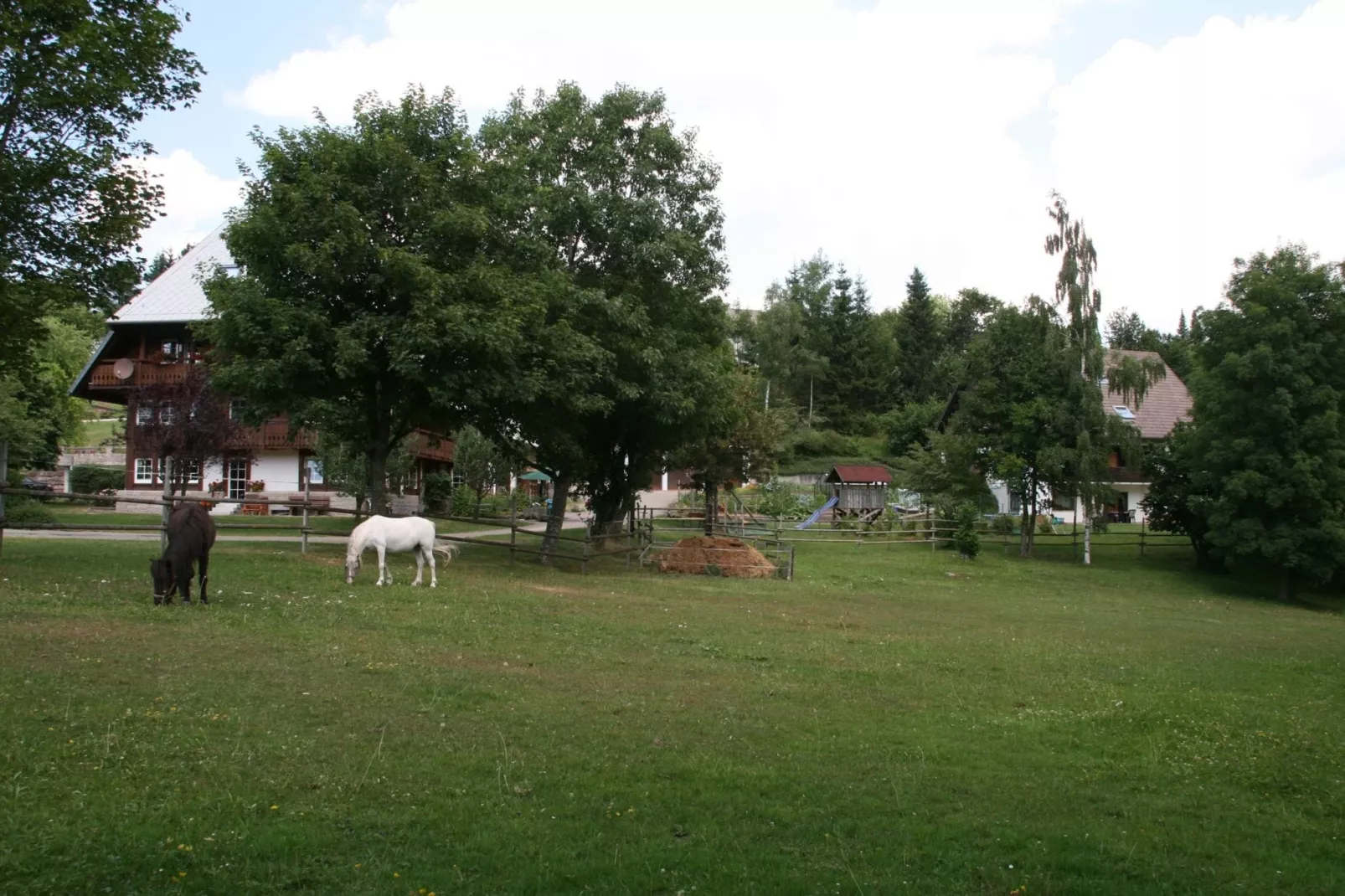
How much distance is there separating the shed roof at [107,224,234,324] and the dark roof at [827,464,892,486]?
29620 millimetres

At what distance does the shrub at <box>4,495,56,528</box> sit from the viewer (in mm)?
24766

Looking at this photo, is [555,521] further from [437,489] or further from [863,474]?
[863,474]

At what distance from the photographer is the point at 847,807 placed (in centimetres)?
667

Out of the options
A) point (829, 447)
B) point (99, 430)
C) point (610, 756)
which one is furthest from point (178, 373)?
point (99, 430)

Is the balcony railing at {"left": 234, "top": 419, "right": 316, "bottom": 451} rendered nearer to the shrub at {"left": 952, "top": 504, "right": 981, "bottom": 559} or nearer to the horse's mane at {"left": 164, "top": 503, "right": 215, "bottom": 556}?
the shrub at {"left": 952, "top": 504, "right": 981, "bottom": 559}

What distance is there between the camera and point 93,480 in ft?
144

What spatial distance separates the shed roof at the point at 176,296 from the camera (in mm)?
40094

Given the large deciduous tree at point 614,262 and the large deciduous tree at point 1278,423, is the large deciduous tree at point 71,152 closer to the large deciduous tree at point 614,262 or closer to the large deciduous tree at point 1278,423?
the large deciduous tree at point 614,262

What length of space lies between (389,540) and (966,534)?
2321 cm

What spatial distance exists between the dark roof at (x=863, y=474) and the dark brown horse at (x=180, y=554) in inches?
1612

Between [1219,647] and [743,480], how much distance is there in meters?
23.1

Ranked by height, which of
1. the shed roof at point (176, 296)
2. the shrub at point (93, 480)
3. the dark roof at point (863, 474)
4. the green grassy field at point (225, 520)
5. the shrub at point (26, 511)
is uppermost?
the shed roof at point (176, 296)

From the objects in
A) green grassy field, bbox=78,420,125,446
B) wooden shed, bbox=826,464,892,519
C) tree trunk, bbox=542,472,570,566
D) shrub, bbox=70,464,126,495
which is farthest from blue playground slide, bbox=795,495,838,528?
green grassy field, bbox=78,420,125,446

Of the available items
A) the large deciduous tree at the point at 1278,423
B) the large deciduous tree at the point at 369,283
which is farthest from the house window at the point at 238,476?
the large deciduous tree at the point at 1278,423
